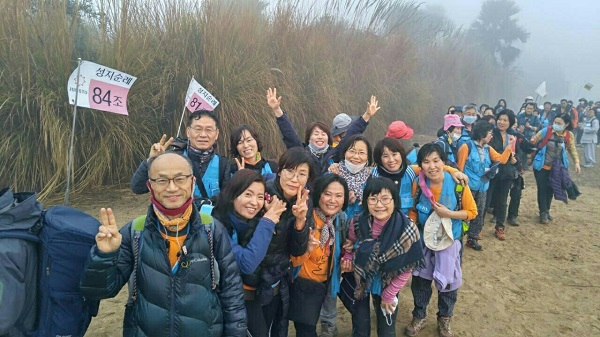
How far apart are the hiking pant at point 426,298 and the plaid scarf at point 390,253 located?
619mm

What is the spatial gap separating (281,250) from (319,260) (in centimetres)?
33

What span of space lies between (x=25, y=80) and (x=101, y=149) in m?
1.22

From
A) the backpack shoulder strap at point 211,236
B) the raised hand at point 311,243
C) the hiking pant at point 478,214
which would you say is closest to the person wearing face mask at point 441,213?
the raised hand at point 311,243

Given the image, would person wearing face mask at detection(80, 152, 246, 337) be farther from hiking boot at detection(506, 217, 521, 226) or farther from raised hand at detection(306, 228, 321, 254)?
hiking boot at detection(506, 217, 521, 226)

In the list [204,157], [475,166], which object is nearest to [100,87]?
[204,157]

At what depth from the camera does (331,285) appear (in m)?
2.44

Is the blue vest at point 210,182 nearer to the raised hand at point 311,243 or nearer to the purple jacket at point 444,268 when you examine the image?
the raised hand at point 311,243

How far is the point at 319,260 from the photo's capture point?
2354mm

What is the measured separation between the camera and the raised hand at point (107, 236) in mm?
1442

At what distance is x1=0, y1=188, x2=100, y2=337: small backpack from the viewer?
5.24 feet

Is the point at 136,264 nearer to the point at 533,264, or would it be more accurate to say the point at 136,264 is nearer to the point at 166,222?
the point at 166,222

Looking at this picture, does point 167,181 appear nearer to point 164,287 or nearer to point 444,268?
point 164,287

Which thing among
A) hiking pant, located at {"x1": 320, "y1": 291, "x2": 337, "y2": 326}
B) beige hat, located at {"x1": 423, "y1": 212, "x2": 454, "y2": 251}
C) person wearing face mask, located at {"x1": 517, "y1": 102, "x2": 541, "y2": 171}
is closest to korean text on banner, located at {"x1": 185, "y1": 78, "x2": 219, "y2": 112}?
hiking pant, located at {"x1": 320, "y1": 291, "x2": 337, "y2": 326}

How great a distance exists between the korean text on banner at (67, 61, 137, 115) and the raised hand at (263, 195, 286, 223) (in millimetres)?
2602
